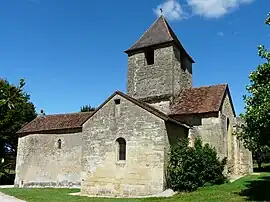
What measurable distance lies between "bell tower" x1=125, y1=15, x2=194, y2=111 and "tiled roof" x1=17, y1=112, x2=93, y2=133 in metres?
5.53

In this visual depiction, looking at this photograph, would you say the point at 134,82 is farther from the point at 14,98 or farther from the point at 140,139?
the point at 14,98

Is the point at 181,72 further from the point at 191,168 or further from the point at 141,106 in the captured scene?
the point at 191,168

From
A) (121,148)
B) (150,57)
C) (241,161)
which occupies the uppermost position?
(150,57)

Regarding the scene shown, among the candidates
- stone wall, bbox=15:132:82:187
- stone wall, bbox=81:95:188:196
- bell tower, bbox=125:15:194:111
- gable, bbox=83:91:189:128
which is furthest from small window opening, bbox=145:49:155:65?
stone wall, bbox=15:132:82:187

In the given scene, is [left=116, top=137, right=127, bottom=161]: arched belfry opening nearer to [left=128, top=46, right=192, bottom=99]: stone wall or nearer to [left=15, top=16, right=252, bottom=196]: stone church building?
[left=15, top=16, right=252, bottom=196]: stone church building

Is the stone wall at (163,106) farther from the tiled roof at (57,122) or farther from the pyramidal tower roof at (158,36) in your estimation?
the tiled roof at (57,122)

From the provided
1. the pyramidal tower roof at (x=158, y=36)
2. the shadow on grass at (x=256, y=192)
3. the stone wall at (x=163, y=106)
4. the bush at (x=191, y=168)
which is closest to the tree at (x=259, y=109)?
the shadow on grass at (x=256, y=192)

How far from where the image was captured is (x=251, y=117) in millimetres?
14688

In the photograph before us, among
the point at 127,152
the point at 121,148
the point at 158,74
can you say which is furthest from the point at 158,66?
the point at 127,152

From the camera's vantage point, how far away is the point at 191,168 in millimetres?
19891

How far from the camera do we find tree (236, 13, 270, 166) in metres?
14.0

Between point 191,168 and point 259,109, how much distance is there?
23.6 feet

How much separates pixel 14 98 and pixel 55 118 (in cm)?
2800

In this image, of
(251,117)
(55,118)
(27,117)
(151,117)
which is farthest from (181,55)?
(27,117)
